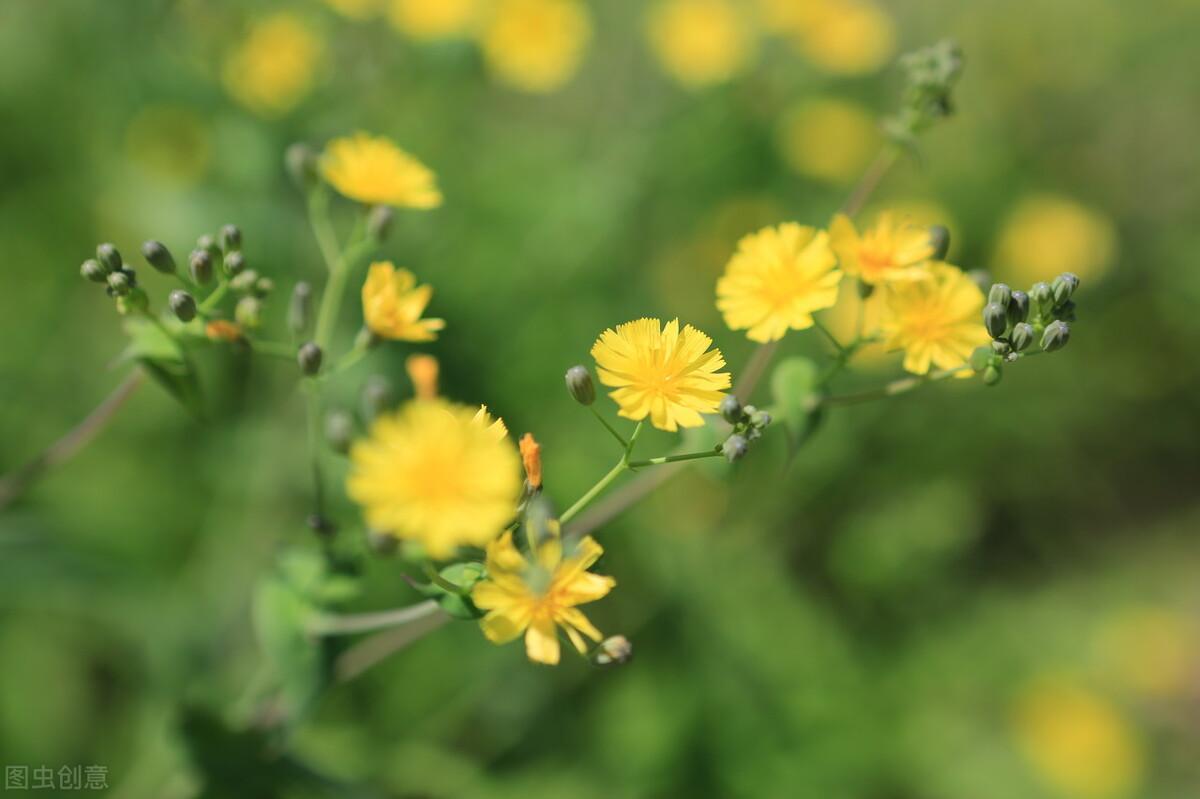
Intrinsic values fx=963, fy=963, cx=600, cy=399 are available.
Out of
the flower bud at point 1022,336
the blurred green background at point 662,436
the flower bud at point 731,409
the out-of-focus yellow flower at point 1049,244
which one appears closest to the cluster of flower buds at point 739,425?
the flower bud at point 731,409

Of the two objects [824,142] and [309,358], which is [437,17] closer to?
[824,142]

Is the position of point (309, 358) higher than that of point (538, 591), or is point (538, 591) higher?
point (309, 358)

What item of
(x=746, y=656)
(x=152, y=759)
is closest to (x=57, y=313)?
(x=152, y=759)

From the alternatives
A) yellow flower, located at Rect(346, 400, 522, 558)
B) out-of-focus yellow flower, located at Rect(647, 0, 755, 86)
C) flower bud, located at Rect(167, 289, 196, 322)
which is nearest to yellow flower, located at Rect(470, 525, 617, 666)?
yellow flower, located at Rect(346, 400, 522, 558)

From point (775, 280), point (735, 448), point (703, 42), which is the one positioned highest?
point (775, 280)

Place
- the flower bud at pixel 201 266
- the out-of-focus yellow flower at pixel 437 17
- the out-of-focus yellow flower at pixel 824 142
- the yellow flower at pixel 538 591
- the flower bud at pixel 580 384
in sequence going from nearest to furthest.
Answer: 1. the yellow flower at pixel 538 591
2. the flower bud at pixel 580 384
3. the flower bud at pixel 201 266
4. the out-of-focus yellow flower at pixel 437 17
5. the out-of-focus yellow flower at pixel 824 142

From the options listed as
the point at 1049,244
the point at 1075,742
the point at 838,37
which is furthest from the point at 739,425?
the point at 1049,244

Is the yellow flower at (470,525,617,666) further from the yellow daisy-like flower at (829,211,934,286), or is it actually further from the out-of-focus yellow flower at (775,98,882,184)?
the out-of-focus yellow flower at (775,98,882,184)

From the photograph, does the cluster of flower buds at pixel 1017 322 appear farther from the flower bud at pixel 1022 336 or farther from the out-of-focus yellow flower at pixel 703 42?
the out-of-focus yellow flower at pixel 703 42

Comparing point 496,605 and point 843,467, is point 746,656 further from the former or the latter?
point 496,605
